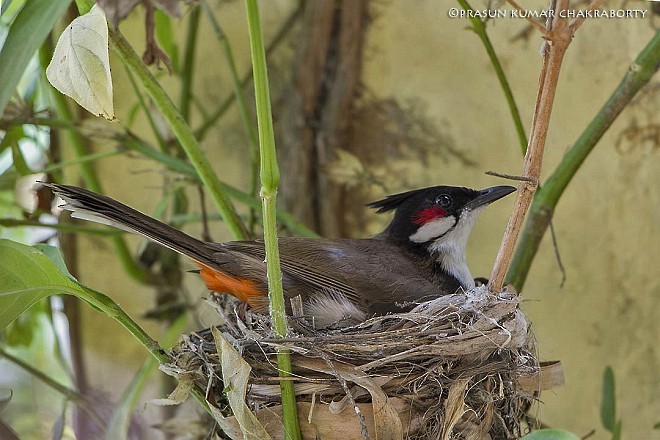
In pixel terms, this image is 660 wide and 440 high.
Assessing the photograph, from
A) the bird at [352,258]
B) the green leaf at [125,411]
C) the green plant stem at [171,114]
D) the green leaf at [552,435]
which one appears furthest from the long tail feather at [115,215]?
the green leaf at [552,435]

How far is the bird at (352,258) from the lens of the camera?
1.33 metres

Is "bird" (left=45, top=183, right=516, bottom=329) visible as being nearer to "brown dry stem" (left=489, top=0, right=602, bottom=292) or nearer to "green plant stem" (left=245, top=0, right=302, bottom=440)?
"green plant stem" (left=245, top=0, right=302, bottom=440)

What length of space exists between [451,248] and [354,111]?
1.97 ft

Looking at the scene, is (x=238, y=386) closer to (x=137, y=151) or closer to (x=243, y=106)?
(x=137, y=151)

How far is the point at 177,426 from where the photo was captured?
175cm

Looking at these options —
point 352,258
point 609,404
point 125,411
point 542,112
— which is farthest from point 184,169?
point 609,404

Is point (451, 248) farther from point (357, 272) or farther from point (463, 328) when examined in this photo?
point (463, 328)

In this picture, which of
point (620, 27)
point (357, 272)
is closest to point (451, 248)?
point (357, 272)

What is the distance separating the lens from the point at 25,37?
109cm

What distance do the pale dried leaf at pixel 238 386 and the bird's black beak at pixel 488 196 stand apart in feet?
2.54

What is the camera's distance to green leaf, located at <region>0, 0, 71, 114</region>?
1.06m

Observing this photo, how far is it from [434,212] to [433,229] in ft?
0.13

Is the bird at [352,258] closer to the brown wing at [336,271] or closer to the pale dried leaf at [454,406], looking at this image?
the brown wing at [336,271]

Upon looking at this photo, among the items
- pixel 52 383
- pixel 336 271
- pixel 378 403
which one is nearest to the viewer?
pixel 378 403
